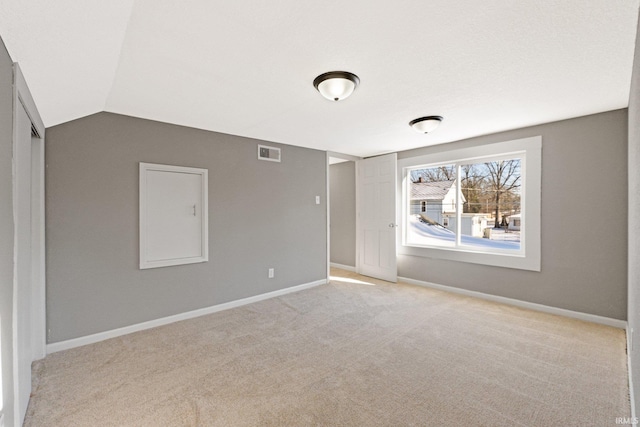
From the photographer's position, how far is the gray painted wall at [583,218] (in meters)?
3.07

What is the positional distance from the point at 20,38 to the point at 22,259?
138 cm

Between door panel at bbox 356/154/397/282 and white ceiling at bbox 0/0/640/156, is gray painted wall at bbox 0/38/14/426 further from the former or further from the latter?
door panel at bbox 356/154/397/282

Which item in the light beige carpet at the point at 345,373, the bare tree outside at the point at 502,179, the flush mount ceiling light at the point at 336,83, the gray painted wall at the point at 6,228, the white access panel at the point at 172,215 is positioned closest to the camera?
the gray painted wall at the point at 6,228

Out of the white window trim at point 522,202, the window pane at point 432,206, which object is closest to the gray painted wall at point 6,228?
the white window trim at point 522,202

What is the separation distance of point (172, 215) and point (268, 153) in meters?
1.58

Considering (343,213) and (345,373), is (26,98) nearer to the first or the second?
(345,373)

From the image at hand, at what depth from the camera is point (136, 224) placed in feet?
10.2

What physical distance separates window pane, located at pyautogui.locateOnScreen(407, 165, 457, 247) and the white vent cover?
239cm

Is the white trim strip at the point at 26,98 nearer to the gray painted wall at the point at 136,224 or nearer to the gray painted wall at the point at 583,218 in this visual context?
the gray painted wall at the point at 136,224

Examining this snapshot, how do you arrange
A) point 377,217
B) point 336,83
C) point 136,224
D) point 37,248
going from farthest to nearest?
point 377,217 < point 136,224 < point 37,248 < point 336,83

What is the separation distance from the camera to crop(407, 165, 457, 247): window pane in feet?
15.1

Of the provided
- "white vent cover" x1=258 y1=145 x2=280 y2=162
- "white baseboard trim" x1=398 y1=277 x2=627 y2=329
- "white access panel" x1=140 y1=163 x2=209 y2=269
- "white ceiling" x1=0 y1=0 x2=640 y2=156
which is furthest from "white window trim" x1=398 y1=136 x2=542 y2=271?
"white access panel" x1=140 y1=163 x2=209 y2=269

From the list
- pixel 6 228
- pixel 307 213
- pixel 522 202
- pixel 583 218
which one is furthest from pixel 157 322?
pixel 583 218

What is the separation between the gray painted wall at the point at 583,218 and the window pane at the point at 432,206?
3.48 ft
